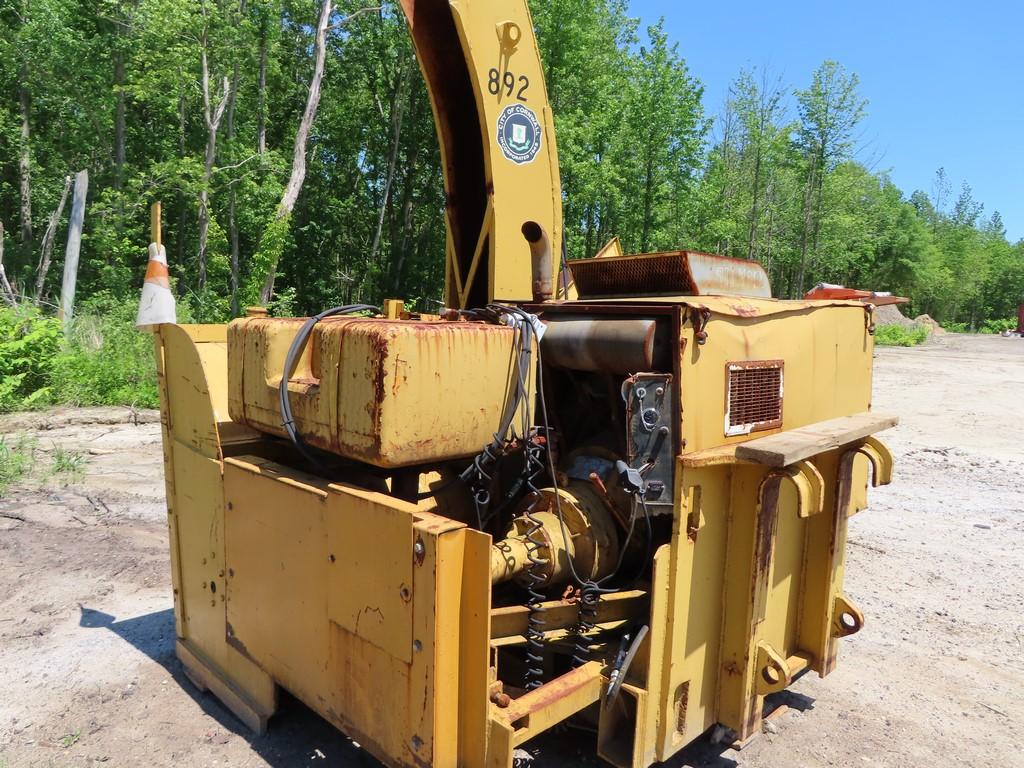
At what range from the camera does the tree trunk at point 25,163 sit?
19266mm

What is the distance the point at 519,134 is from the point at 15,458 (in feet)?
21.1

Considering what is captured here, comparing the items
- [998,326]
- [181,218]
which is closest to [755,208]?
[181,218]

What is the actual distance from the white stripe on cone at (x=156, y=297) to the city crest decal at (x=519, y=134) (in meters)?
2.11

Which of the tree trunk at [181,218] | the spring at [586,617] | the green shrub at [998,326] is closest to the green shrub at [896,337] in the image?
the green shrub at [998,326]

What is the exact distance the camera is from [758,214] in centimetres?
2667

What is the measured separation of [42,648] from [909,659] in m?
4.55

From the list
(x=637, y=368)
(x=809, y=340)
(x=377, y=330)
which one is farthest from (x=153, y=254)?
(x=809, y=340)

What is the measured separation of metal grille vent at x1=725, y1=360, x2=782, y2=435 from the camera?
2453mm

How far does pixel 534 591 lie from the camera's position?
98.0 inches

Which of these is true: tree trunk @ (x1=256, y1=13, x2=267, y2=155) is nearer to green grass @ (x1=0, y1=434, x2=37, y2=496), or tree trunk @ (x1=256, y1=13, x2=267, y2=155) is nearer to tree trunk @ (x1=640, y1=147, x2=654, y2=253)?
tree trunk @ (x1=640, y1=147, x2=654, y2=253)

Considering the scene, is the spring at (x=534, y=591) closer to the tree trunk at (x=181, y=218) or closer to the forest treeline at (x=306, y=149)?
the forest treeline at (x=306, y=149)

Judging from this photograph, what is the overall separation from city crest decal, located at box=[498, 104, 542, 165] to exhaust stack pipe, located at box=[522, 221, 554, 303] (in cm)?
48

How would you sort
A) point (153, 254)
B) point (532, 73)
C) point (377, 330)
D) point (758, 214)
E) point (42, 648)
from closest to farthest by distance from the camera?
point (377, 330) → point (532, 73) → point (42, 648) → point (153, 254) → point (758, 214)

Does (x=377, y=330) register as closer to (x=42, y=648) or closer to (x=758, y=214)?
(x=42, y=648)
